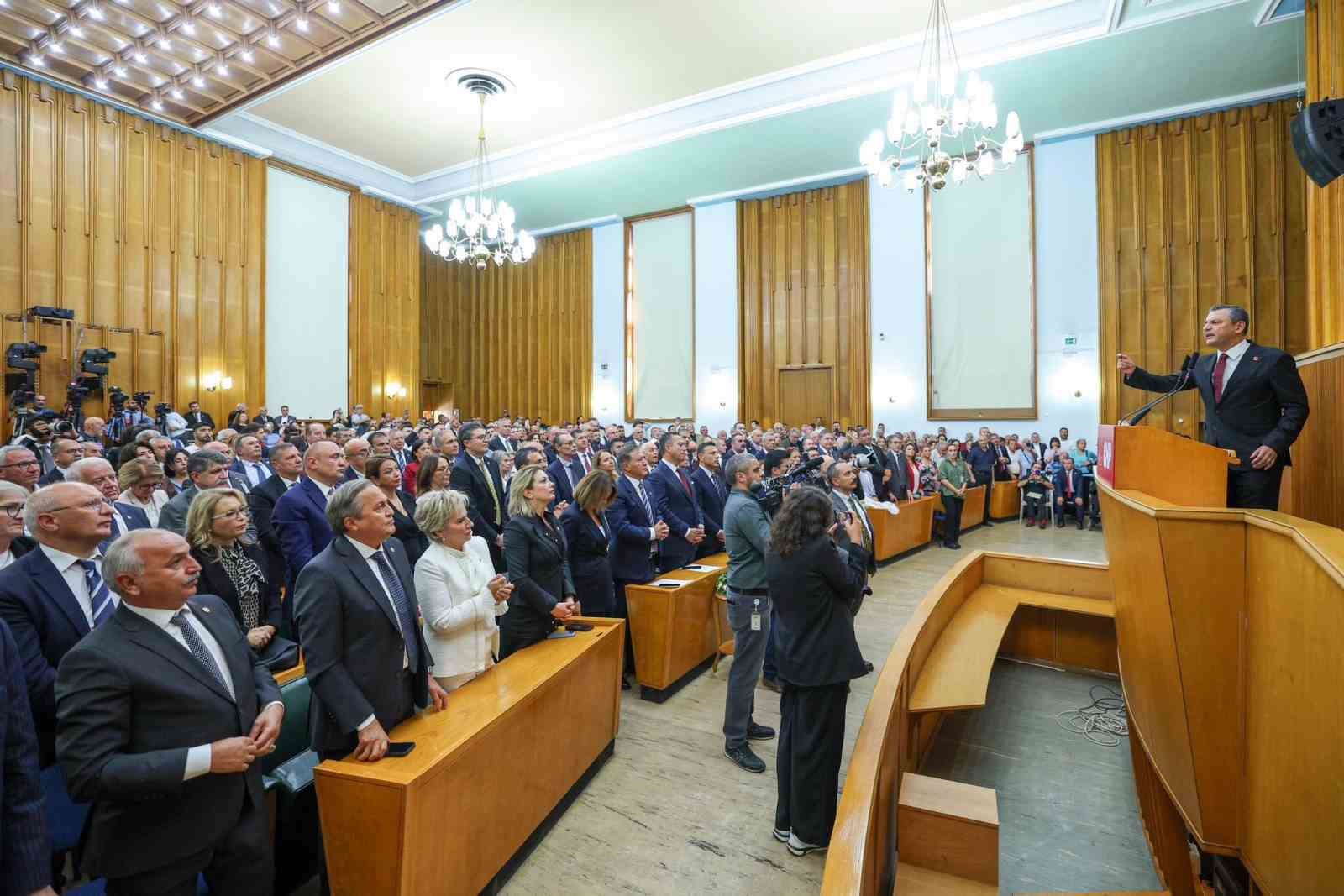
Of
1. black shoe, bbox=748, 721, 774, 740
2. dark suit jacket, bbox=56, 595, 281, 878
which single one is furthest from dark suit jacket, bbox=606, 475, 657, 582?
dark suit jacket, bbox=56, 595, 281, 878

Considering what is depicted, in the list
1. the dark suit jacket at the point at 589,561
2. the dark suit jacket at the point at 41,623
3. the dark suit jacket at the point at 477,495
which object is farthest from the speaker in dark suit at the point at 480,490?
the dark suit jacket at the point at 41,623

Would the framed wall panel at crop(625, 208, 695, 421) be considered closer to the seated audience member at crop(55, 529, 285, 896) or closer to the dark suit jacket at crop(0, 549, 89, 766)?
the dark suit jacket at crop(0, 549, 89, 766)

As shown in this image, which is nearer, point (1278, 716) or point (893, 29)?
point (1278, 716)

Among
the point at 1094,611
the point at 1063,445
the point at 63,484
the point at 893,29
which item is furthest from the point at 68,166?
the point at 1063,445

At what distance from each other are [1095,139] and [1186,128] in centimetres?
111

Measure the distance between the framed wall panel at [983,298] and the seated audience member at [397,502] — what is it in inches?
389

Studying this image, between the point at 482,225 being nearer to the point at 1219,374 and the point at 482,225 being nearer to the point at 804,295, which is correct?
the point at 804,295

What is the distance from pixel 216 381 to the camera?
10.7m

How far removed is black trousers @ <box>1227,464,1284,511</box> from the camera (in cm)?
249

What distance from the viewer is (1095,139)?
33.8 ft

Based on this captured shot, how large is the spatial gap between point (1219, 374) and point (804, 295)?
10.5 m

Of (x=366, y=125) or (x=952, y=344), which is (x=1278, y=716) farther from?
(x=366, y=125)

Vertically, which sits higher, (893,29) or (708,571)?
(893,29)

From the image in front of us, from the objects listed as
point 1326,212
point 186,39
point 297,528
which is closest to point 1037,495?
point 1326,212
